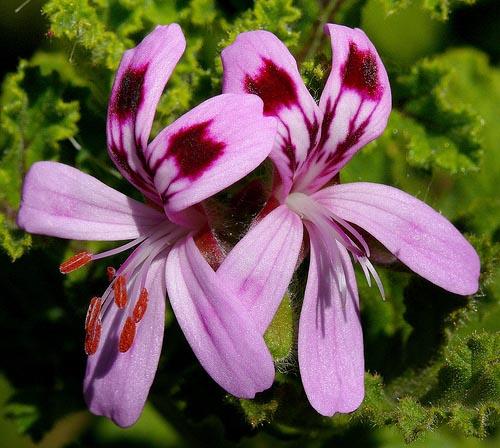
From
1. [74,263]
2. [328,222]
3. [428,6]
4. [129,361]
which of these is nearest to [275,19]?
[428,6]

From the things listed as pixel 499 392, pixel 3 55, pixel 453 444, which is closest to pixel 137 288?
pixel 499 392

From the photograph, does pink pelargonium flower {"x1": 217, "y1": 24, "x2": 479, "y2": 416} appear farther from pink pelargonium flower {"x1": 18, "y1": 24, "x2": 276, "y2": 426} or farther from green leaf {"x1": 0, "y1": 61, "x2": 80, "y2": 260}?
green leaf {"x1": 0, "y1": 61, "x2": 80, "y2": 260}

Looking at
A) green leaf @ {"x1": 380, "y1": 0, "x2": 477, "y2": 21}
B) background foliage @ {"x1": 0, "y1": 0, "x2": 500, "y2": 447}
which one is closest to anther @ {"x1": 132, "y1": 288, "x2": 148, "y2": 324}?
background foliage @ {"x1": 0, "y1": 0, "x2": 500, "y2": 447}

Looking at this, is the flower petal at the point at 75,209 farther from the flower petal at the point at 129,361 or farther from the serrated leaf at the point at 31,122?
the serrated leaf at the point at 31,122

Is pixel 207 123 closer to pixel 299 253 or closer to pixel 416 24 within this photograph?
pixel 299 253

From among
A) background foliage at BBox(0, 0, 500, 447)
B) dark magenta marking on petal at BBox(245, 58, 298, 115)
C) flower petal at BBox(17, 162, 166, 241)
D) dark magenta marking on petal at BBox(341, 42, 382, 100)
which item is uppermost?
dark magenta marking on petal at BBox(245, 58, 298, 115)

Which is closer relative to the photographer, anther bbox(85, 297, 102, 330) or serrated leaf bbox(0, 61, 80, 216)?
anther bbox(85, 297, 102, 330)

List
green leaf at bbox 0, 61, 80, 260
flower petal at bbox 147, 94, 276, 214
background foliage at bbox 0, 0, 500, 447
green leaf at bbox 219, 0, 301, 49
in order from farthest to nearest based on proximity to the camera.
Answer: green leaf at bbox 0, 61, 80, 260
green leaf at bbox 219, 0, 301, 49
background foliage at bbox 0, 0, 500, 447
flower petal at bbox 147, 94, 276, 214
